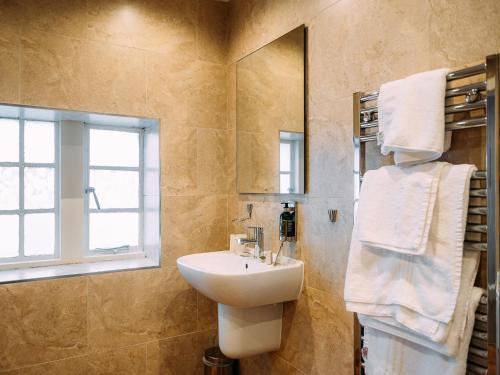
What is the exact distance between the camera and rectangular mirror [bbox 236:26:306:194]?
70.2 inches

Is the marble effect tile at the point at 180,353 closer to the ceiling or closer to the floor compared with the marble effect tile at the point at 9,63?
closer to the floor

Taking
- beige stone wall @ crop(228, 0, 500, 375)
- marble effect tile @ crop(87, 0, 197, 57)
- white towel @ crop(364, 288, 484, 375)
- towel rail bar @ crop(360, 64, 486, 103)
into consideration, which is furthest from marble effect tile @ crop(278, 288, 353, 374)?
marble effect tile @ crop(87, 0, 197, 57)

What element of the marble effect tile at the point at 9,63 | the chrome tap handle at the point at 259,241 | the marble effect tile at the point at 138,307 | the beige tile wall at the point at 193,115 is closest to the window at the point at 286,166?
the beige tile wall at the point at 193,115

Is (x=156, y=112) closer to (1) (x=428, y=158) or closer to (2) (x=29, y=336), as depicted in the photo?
(2) (x=29, y=336)

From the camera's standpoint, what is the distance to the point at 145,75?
2.13 m

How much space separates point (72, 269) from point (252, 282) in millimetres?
1141

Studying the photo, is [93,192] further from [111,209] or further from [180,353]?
[180,353]

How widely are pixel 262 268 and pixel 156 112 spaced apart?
110 cm

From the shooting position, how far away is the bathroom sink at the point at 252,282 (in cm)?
157

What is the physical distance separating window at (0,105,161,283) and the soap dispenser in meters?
0.80

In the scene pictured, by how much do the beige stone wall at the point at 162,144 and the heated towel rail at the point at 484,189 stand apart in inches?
58.9

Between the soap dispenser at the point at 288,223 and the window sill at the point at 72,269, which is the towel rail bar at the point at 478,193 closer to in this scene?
the soap dispenser at the point at 288,223

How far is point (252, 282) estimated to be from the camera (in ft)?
5.23

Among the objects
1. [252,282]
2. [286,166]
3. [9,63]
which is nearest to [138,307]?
[252,282]
